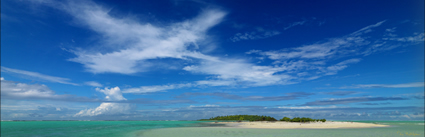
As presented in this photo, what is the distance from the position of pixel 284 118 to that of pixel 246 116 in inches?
2671

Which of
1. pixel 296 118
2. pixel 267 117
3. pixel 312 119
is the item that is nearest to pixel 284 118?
pixel 296 118

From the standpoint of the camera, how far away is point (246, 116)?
191750mm

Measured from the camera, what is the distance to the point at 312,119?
105375 millimetres

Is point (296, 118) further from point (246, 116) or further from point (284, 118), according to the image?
point (246, 116)

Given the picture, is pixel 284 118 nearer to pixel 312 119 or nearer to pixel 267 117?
pixel 312 119

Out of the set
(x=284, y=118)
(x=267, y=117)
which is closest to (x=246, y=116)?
(x=267, y=117)

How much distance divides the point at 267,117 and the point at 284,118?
1431 inches

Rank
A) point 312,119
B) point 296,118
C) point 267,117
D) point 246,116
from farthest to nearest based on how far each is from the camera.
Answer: point 246,116 → point 267,117 → point 296,118 → point 312,119

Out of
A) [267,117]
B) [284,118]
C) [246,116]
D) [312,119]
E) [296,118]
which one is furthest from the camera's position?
[246,116]

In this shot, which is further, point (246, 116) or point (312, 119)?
point (246, 116)

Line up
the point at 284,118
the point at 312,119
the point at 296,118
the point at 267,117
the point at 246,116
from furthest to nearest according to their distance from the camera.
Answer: the point at 246,116
the point at 267,117
the point at 284,118
the point at 296,118
the point at 312,119

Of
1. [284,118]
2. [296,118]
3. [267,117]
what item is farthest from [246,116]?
[296,118]

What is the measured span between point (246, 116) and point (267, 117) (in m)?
32.5

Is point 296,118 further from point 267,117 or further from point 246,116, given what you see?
point 246,116
